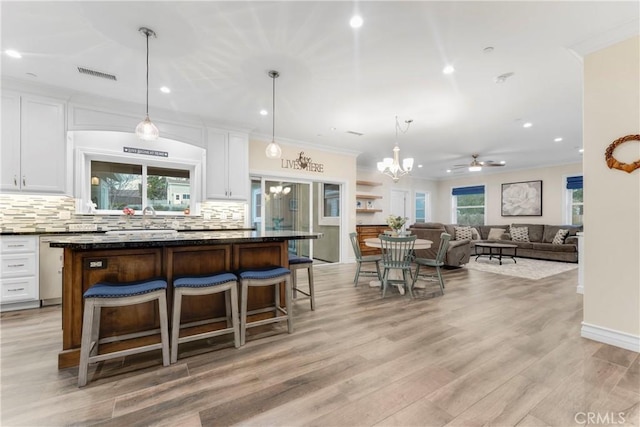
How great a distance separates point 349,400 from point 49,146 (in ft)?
15.2

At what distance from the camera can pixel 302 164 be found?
5969mm

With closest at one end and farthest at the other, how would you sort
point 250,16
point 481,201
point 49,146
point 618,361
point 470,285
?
1. point 618,361
2. point 250,16
3. point 49,146
4. point 470,285
5. point 481,201

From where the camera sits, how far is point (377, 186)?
8.81 metres

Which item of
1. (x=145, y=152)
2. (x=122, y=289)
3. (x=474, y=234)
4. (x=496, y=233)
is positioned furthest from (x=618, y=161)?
(x=496, y=233)

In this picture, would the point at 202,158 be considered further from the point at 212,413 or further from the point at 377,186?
the point at 377,186

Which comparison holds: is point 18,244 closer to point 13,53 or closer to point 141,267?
point 13,53

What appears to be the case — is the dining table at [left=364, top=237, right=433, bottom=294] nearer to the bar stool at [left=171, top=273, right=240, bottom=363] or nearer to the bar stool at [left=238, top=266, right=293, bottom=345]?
the bar stool at [left=238, top=266, right=293, bottom=345]

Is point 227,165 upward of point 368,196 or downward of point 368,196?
upward

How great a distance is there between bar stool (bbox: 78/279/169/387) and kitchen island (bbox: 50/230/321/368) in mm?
116

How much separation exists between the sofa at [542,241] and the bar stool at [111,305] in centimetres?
816

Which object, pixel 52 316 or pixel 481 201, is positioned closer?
pixel 52 316

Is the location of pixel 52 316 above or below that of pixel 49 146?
below

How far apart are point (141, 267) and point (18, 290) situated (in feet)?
7.99

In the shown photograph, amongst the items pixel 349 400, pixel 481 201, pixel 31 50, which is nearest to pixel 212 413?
pixel 349 400
